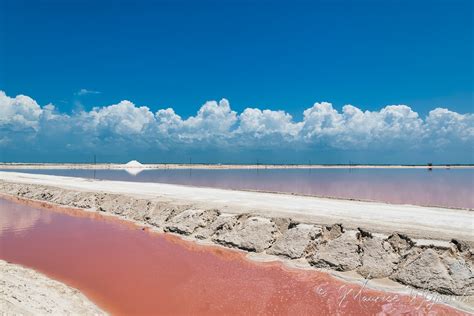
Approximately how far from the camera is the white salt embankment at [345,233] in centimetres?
900

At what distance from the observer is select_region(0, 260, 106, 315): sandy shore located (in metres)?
6.45

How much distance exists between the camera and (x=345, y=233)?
11047 millimetres

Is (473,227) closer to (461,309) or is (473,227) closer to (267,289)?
(461,309)

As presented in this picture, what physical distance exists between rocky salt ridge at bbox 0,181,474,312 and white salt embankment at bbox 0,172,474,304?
21 mm

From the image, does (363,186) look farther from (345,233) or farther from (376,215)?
(345,233)

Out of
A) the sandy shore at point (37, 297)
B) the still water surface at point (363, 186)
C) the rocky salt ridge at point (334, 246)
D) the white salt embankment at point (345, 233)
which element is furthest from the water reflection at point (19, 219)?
the still water surface at point (363, 186)

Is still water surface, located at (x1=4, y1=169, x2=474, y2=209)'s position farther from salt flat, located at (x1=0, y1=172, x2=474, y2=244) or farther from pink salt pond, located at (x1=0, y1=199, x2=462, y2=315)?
pink salt pond, located at (x1=0, y1=199, x2=462, y2=315)

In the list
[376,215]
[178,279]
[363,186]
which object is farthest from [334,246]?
[363,186]

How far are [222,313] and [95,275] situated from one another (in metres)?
4.15

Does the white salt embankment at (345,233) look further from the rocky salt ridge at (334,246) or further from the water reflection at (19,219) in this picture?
the water reflection at (19,219)

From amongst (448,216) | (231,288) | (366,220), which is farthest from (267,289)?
(448,216)

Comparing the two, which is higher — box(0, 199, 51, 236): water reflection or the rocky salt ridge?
the rocky salt ridge

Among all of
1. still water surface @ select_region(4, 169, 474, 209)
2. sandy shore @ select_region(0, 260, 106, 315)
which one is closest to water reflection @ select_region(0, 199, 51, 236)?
sandy shore @ select_region(0, 260, 106, 315)

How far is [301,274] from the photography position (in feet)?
32.5
